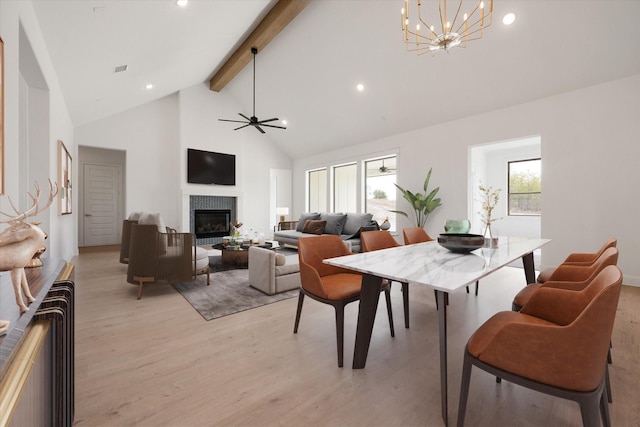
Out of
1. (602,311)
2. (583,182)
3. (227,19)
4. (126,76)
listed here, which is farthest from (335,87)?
(602,311)

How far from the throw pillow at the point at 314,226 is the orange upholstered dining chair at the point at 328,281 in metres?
3.39

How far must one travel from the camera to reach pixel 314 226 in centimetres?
596

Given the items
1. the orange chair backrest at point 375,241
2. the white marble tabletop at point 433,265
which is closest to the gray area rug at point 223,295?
the orange chair backrest at point 375,241

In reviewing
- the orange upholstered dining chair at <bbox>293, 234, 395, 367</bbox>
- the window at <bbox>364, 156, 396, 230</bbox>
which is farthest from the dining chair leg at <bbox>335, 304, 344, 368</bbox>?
the window at <bbox>364, 156, 396, 230</bbox>

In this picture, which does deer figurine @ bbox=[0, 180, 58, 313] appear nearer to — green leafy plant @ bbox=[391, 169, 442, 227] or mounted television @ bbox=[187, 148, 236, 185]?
green leafy plant @ bbox=[391, 169, 442, 227]

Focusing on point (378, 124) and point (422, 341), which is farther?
point (378, 124)

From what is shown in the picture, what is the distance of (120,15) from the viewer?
2.88 meters

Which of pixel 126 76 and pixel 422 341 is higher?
pixel 126 76

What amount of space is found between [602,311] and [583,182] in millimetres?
4287

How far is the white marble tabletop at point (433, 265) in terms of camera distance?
4.50ft

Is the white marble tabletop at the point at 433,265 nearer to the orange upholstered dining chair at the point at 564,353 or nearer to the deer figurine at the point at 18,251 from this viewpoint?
the orange upholstered dining chair at the point at 564,353

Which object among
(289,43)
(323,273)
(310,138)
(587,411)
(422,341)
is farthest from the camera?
(310,138)

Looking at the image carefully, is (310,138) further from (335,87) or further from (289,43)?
(289,43)

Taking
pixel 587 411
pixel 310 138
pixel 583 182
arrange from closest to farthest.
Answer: pixel 587 411 → pixel 583 182 → pixel 310 138
